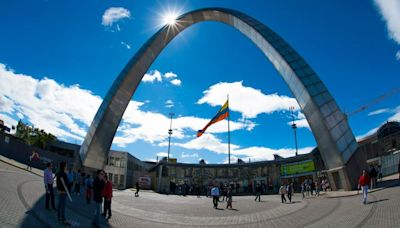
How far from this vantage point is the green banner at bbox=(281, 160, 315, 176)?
37406 millimetres

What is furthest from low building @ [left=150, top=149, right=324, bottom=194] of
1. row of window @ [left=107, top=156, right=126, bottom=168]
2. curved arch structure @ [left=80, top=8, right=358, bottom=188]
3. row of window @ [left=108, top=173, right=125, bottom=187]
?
curved arch structure @ [left=80, top=8, right=358, bottom=188]

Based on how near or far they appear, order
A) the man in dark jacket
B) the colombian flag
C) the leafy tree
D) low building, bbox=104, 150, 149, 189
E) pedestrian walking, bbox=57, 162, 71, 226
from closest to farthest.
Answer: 1. pedestrian walking, bbox=57, 162, 71, 226
2. the man in dark jacket
3. low building, bbox=104, 150, 149, 189
4. the colombian flag
5. the leafy tree

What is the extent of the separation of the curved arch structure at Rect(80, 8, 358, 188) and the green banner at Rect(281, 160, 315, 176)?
18.6 metres

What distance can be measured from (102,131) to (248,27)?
1694 cm

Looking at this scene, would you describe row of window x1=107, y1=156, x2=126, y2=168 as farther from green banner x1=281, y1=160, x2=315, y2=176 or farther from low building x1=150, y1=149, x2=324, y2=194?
green banner x1=281, y1=160, x2=315, y2=176

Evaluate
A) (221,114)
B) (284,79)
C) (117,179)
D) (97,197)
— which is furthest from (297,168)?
(97,197)

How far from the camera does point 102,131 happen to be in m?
26.5

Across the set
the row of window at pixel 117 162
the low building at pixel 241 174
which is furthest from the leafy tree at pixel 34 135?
the low building at pixel 241 174

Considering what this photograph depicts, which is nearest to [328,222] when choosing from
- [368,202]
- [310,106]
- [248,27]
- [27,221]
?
[368,202]

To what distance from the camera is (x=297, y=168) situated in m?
38.8

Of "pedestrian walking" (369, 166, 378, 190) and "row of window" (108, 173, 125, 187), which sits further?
"row of window" (108, 173, 125, 187)

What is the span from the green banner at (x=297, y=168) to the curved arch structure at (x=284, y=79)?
18.6 metres

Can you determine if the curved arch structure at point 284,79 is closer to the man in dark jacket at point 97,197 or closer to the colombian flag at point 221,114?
the man in dark jacket at point 97,197

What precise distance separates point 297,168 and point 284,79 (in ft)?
64.4
